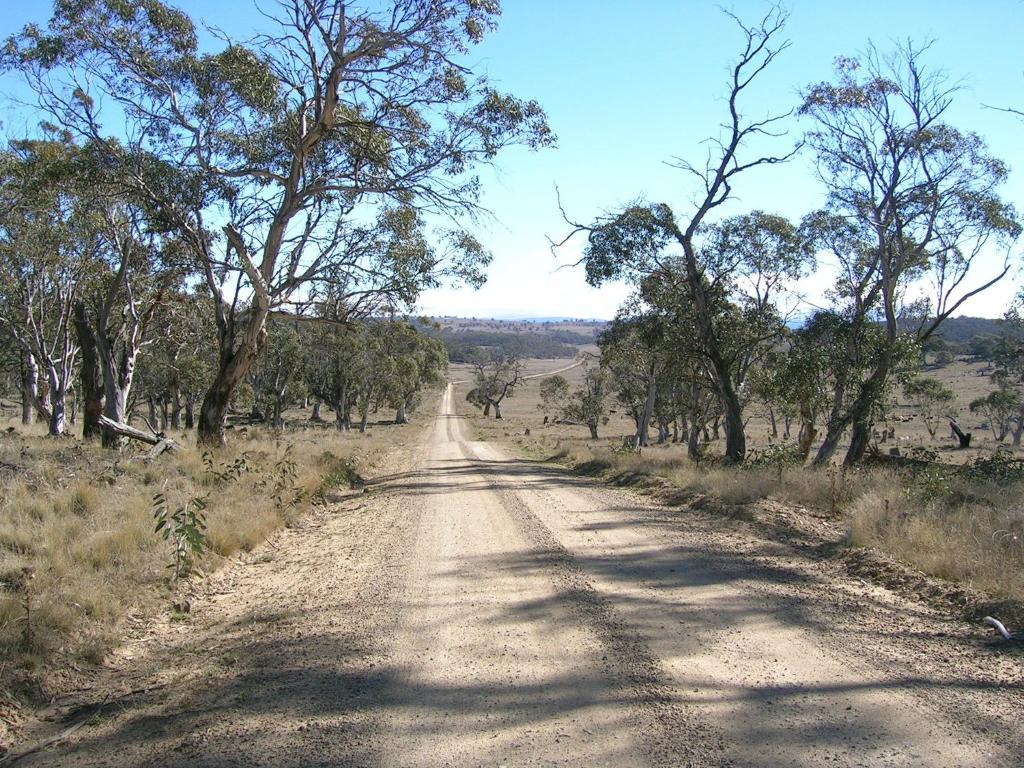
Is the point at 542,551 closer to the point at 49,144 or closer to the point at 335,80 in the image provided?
the point at 335,80

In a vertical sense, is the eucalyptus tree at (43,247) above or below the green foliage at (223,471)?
above

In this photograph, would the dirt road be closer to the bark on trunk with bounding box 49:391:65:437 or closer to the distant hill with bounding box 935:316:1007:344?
the bark on trunk with bounding box 49:391:65:437

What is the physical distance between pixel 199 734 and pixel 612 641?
9.29 ft

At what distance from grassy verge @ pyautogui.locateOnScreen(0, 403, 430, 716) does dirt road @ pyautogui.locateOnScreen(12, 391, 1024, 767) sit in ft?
1.17

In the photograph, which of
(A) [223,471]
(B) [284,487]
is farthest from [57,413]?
(B) [284,487]

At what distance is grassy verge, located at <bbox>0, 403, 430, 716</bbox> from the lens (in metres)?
5.02

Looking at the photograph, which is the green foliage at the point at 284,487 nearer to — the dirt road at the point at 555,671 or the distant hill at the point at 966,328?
the dirt road at the point at 555,671

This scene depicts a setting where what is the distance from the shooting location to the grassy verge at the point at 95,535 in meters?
5.02

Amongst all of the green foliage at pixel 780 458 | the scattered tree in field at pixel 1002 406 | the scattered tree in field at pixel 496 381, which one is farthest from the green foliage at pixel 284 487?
the scattered tree in field at pixel 496 381

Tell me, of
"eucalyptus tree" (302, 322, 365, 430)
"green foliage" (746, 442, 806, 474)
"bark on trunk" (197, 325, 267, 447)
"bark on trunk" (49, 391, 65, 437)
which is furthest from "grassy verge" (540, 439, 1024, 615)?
"eucalyptus tree" (302, 322, 365, 430)

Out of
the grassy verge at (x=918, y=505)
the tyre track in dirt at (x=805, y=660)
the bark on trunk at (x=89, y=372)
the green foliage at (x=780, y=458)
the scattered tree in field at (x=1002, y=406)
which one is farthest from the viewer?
the scattered tree in field at (x=1002, y=406)

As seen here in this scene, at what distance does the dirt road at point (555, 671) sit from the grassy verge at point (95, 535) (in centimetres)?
36

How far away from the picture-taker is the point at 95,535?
7219 millimetres

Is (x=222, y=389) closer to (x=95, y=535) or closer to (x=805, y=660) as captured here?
(x=95, y=535)
